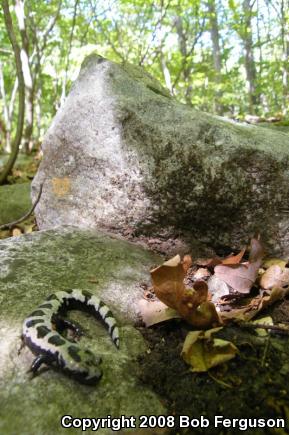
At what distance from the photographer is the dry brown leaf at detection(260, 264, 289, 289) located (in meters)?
2.60

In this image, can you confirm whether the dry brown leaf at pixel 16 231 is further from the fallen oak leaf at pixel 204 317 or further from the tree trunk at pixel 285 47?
the tree trunk at pixel 285 47

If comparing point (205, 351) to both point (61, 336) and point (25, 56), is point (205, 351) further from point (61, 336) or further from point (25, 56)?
point (25, 56)

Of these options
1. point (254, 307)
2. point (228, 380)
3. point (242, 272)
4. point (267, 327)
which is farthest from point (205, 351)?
point (242, 272)

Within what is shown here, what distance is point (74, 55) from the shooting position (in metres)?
11.0

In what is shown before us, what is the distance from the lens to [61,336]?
2.28 metres

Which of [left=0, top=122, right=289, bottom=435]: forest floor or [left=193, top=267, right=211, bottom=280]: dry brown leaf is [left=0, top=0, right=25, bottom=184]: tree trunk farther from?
[left=0, top=122, right=289, bottom=435]: forest floor

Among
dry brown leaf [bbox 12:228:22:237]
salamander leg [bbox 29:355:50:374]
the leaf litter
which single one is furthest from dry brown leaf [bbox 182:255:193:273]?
dry brown leaf [bbox 12:228:22:237]

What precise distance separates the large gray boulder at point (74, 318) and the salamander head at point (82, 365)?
5cm

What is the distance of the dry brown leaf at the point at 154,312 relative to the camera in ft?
7.73

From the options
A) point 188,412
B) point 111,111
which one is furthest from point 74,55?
point 188,412

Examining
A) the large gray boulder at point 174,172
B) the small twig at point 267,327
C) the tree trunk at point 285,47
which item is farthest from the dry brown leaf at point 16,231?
the tree trunk at point 285,47

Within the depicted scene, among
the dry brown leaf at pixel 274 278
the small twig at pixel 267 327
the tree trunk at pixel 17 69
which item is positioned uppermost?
the tree trunk at pixel 17 69

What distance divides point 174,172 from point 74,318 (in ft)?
4.68

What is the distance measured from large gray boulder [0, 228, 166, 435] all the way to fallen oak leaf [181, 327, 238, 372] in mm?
277
